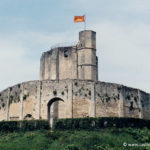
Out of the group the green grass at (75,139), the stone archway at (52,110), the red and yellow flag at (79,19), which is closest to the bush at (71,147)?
the green grass at (75,139)

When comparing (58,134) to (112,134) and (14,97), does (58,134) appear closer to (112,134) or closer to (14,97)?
(112,134)

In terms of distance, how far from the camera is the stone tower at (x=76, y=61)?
155 feet

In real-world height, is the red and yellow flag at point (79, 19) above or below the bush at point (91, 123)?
above

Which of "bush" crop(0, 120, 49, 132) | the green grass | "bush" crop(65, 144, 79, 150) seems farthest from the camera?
"bush" crop(0, 120, 49, 132)

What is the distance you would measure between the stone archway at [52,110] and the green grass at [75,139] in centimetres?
683

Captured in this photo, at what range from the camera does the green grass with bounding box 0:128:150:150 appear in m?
27.2

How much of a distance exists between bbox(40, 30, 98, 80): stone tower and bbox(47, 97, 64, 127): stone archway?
5.96m

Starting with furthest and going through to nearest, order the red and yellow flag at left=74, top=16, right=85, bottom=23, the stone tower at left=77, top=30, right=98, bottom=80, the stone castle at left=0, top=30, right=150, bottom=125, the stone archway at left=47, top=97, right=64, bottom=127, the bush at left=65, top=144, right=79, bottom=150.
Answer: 1. the red and yellow flag at left=74, top=16, right=85, bottom=23
2. the stone tower at left=77, top=30, right=98, bottom=80
3. the stone archway at left=47, top=97, right=64, bottom=127
4. the stone castle at left=0, top=30, right=150, bottom=125
5. the bush at left=65, top=144, right=79, bottom=150

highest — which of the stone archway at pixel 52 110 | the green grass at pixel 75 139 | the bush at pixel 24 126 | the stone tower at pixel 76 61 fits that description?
the stone tower at pixel 76 61

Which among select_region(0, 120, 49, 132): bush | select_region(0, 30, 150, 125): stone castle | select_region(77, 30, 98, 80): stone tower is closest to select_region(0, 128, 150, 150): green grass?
select_region(0, 120, 49, 132): bush

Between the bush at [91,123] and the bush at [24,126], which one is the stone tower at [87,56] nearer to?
the bush at [91,123]

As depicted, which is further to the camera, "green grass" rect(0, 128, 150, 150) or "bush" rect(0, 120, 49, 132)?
"bush" rect(0, 120, 49, 132)

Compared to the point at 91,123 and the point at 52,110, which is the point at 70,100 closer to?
the point at 52,110

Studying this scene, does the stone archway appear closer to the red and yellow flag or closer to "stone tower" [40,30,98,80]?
"stone tower" [40,30,98,80]
